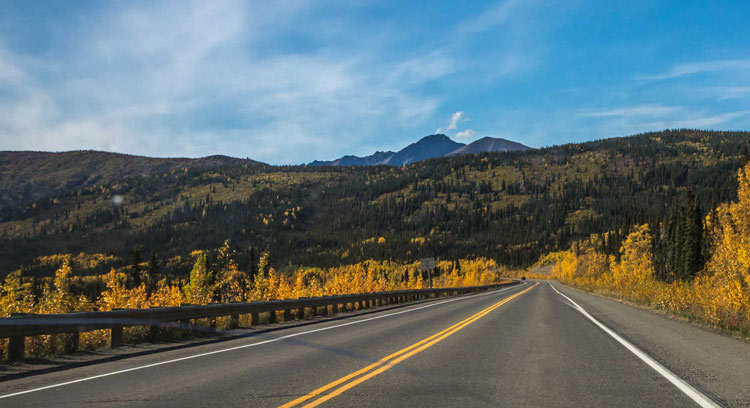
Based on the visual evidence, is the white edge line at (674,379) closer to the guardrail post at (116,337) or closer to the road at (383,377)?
the road at (383,377)

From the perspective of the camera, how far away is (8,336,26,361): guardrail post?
8641 mm

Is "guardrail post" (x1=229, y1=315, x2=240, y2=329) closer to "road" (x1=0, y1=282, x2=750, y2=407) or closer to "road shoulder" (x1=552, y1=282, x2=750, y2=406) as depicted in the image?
"road" (x1=0, y1=282, x2=750, y2=407)

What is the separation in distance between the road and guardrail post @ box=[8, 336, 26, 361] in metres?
1.69

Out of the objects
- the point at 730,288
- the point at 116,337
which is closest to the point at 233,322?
the point at 116,337

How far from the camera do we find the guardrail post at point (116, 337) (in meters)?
10.6

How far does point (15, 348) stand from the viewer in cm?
869

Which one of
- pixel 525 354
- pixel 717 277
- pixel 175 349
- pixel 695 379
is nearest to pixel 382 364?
pixel 525 354

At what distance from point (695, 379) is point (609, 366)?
4.20ft

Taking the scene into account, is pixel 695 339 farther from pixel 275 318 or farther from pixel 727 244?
pixel 275 318

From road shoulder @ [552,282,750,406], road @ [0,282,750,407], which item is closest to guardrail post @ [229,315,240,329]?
road @ [0,282,750,407]

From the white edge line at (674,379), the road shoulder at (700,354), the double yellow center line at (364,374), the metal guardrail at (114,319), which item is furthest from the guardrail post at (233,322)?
the road shoulder at (700,354)

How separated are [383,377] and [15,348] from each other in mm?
7295

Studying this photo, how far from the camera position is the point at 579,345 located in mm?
9758

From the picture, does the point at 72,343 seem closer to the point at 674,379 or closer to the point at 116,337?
the point at 116,337
